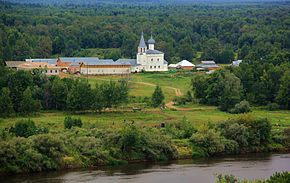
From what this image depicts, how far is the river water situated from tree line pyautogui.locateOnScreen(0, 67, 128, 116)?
10355 millimetres

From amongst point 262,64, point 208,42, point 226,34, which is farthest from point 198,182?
point 226,34

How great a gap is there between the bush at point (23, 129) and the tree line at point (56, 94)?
607cm

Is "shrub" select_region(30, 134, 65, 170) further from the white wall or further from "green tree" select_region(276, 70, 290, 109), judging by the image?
the white wall

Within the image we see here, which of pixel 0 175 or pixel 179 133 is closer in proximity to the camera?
pixel 0 175

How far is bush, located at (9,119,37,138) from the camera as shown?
129 feet

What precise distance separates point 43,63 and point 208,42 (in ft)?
83.4

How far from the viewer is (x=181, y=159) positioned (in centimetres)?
3972

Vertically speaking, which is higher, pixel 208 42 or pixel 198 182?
pixel 208 42

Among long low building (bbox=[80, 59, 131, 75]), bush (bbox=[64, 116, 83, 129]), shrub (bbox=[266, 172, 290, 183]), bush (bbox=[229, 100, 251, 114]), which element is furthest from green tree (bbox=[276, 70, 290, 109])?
shrub (bbox=[266, 172, 290, 183])

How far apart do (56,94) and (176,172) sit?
15080mm

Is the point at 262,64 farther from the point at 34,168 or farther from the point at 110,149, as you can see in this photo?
the point at 34,168

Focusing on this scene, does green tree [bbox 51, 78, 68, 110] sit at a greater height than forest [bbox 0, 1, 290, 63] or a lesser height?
lesser

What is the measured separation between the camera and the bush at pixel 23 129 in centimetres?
3919

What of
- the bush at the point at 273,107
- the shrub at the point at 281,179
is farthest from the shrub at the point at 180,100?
the shrub at the point at 281,179
